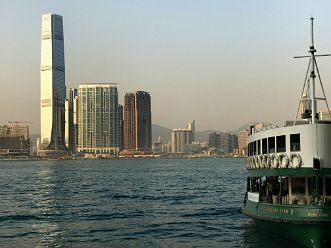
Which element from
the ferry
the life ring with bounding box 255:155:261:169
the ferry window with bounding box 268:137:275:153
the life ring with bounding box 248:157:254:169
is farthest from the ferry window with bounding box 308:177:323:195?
the life ring with bounding box 248:157:254:169

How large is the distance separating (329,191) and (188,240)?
979cm

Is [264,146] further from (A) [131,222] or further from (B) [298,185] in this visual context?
(A) [131,222]

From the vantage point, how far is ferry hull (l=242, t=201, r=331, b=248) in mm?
23797

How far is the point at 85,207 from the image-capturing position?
51.1 metres

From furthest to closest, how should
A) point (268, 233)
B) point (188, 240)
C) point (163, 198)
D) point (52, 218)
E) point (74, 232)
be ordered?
point (163, 198) → point (52, 218) → point (74, 232) → point (188, 240) → point (268, 233)

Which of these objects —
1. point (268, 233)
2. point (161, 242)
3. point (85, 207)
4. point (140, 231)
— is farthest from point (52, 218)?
point (268, 233)

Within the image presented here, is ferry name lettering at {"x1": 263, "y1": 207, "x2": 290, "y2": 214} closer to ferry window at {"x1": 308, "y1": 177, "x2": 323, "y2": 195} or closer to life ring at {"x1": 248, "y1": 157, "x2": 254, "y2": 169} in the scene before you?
ferry window at {"x1": 308, "y1": 177, "x2": 323, "y2": 195}

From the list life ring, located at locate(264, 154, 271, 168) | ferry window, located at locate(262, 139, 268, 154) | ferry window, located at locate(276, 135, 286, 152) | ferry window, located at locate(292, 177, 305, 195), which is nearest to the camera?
ferry window, located at locate(292, 177, 305, 195)

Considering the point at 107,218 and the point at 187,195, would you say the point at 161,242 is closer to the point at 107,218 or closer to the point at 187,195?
the point at 107,218

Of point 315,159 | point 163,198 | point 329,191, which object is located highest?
point 315,159

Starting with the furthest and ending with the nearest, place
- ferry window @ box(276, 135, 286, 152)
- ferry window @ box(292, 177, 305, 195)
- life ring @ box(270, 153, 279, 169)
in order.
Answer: life ring @ box(270, 153, 279, 169), ferry window @ box(276, 135, 286, 152), ferry window @ box(292, 177, 305, 195)

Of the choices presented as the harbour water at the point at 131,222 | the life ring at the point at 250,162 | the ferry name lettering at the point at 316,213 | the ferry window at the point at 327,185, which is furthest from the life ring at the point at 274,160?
the harbour water at the point at 131,222

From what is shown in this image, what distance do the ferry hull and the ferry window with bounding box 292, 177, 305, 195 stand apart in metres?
1.20

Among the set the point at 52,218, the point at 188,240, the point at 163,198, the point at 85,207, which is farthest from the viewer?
the point at 163,198
